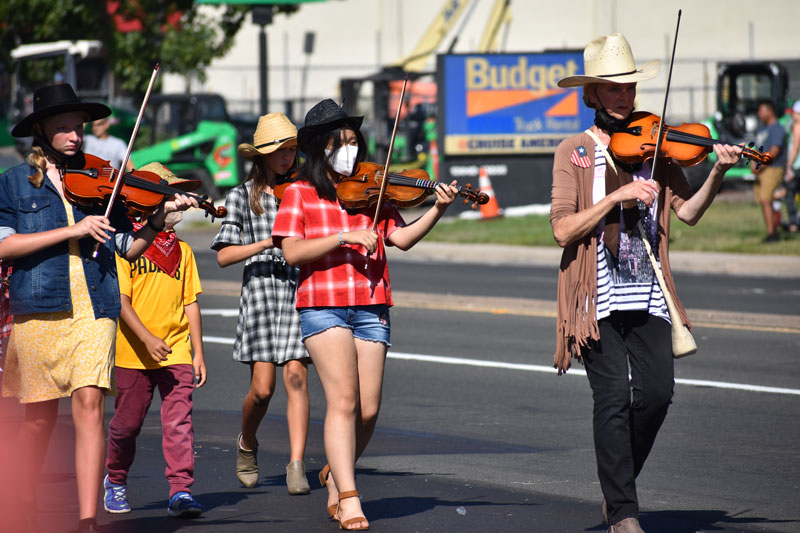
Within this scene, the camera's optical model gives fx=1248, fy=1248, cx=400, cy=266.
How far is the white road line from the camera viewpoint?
8.91 meters

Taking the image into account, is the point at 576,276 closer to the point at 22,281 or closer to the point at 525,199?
the point at 22,281

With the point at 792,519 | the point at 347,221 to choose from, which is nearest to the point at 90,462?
the point at 347,221

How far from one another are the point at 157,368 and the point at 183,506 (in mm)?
664

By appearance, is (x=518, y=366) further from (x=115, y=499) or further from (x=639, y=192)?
(x=639, y=192)

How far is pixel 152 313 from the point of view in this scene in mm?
5871

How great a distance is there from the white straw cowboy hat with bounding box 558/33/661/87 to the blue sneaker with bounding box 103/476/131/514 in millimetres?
2778

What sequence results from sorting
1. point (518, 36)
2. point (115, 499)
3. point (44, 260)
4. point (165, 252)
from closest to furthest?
point (44, 260) → point (115, 499) → point (165, 252) → point (518, 36)

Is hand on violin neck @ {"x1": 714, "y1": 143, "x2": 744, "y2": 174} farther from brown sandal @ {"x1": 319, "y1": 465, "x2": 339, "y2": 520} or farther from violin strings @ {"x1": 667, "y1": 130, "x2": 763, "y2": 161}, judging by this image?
brown sandal @ {"x1": 319, "y1": 465, "x2": 339, "y2": 520}

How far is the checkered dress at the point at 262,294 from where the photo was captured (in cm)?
638

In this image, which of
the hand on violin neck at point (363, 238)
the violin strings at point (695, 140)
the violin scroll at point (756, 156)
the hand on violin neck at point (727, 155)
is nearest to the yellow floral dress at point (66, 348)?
the hand on violin neck at point (363, 238)

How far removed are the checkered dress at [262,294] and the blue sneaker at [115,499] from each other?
970mm

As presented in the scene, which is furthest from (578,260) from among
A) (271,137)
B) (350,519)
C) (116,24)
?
(116,24)

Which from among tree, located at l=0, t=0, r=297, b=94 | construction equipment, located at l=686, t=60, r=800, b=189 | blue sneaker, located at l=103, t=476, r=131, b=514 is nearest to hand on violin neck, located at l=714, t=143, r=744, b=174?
blue sneaker, located at l=103, t=476, r=131, b=514

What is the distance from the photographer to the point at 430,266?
60.7 feet
